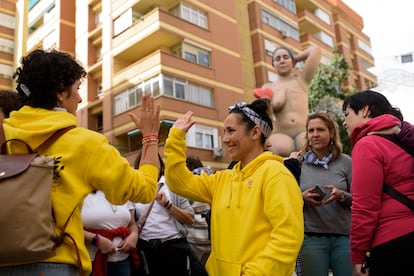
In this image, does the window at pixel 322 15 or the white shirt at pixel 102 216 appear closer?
the white shirt at pixel 102 216

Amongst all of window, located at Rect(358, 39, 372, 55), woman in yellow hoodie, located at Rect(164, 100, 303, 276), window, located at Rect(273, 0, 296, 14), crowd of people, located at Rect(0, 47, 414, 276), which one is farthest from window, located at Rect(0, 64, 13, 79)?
window, located at Rect(358, 39, 372, 55)

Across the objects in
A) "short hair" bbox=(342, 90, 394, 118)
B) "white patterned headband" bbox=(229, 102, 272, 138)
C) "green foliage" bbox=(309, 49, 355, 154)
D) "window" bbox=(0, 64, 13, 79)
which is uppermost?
"window" bbox=(0, 64, 13, 79)

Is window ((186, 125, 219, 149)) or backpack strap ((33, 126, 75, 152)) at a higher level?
window ((186, 125, 219, 149))

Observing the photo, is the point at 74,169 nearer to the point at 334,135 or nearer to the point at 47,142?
the point at 47,142

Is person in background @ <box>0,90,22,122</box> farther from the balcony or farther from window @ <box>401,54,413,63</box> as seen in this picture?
window @ <box>401,54,413,63</box>

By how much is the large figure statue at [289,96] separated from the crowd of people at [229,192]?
6.37 ft

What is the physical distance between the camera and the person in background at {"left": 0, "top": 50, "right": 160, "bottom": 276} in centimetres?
189

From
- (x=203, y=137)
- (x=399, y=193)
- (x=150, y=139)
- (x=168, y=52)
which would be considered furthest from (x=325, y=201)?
(x=168, y=52)

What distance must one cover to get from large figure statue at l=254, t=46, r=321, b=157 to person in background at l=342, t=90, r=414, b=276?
3055 millimetres

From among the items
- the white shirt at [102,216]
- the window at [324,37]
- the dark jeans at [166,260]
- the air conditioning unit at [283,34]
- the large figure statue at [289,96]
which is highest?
the window at [324,37]

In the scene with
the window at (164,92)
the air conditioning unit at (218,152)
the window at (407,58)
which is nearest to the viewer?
the window at (164,92)

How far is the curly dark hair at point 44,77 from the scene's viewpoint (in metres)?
2.11

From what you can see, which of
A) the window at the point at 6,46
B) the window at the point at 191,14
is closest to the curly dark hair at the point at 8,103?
the window at the point at 191,14

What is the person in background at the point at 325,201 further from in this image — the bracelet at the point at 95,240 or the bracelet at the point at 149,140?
the bracelet at the point at 95,240
